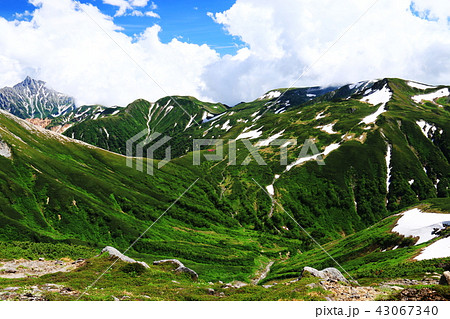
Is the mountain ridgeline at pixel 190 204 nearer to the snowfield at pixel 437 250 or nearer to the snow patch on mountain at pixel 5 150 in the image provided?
the snow patch on mountain at pixel 5 150

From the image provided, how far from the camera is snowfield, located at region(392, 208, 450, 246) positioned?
225 feet

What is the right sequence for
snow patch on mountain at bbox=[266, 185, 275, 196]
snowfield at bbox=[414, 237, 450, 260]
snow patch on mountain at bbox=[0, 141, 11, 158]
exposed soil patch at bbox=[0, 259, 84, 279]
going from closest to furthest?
1. exposed soil patch at bbox=[0, 259, 84, 279]
2. snowfield at bbox=[414, 237, 450, 260]
3. snow patch on mountain at bbox=[0, 141, 11, 158]
4. snow patch on mountain at bbox=[266, 185, 275, 196]

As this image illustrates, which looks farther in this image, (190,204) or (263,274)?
(190,204)

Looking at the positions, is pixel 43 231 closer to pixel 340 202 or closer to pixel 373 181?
pixel 340 202

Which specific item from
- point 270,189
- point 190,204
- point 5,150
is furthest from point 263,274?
point 5,150

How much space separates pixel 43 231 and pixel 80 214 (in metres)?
18.1

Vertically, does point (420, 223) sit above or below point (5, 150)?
below

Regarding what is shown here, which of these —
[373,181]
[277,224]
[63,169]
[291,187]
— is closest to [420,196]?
[373,181]

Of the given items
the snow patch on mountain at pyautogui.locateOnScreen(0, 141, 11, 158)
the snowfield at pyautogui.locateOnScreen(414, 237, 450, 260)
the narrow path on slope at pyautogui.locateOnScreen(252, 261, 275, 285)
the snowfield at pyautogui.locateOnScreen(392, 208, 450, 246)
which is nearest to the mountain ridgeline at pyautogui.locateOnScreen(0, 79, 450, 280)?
the snow patch on mountain at pyautogui.locateOnScreen(0, 141, 11, 158)

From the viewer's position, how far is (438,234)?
64375 millimetres

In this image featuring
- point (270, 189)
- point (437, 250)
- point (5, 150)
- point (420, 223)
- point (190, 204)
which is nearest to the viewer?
point (437, 250)

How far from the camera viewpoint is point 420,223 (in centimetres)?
7781

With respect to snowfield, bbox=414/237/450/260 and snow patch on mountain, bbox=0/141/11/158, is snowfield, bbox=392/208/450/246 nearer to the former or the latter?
snowfield, bbox=414/237/450/260

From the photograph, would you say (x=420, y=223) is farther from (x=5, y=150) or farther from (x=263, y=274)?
(x=5, y=150)
